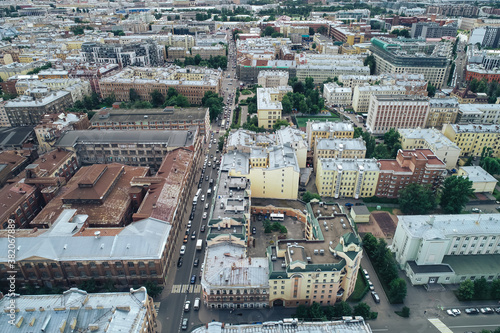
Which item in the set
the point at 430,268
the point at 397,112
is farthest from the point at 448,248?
the point at 397,112

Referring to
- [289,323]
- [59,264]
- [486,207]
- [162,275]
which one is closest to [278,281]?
[289,323]

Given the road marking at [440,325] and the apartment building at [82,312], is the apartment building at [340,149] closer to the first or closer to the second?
the road marking at [440,325]

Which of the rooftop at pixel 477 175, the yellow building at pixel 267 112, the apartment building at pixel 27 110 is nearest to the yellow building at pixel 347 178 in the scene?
the rooftop at pixel 477 175

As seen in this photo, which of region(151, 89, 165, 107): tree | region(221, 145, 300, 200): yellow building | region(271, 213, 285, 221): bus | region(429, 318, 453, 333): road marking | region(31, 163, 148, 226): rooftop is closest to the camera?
region(429, 318, 453, 333): road marking

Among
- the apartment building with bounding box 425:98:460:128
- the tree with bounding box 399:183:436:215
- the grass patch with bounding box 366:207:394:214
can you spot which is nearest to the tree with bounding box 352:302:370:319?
the grass patch with bounding box 366:207:394:214

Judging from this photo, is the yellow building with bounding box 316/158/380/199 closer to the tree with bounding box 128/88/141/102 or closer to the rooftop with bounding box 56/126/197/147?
the rooftop with bounding box 56/126/197/147
